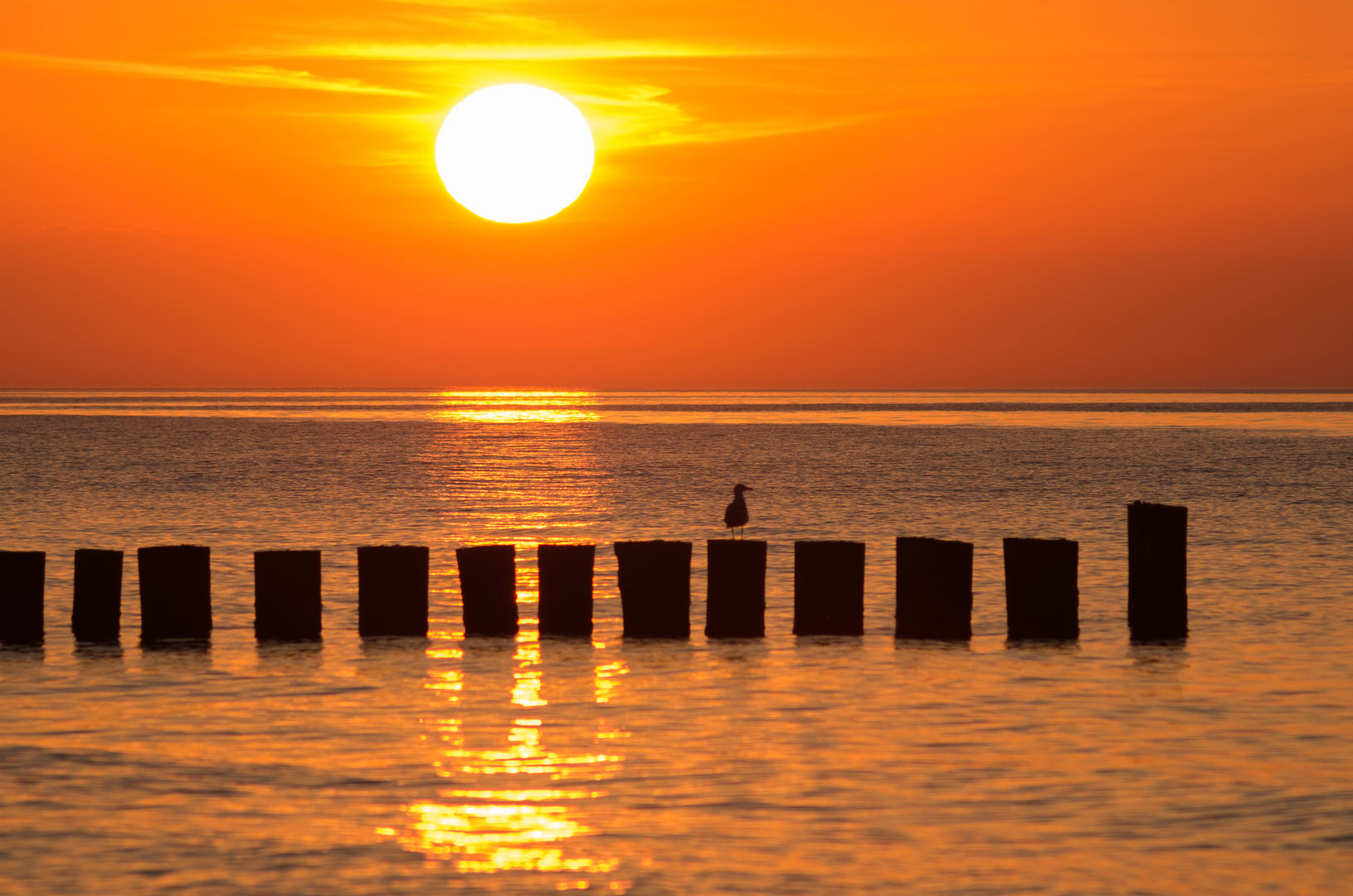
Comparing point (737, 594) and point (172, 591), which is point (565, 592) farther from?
point (172, 591)

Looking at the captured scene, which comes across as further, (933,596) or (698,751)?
(933,596)

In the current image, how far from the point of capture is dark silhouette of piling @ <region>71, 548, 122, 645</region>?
18.1 meters

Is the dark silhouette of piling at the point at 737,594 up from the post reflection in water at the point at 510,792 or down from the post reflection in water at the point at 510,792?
up

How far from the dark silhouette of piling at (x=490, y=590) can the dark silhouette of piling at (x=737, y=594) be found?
8.42 feet

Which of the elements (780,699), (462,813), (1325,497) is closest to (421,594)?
(780,699)

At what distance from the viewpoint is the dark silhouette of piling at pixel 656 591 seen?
1812cm

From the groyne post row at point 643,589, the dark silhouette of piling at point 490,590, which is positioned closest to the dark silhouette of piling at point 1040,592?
the groyne post row at point 643,589

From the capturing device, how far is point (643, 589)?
18.3 metres

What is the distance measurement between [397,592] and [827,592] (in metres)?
5.48

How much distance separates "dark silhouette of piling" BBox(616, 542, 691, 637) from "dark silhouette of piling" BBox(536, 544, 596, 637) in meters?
0.52

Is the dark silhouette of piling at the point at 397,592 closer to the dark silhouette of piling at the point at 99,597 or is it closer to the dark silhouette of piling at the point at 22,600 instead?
the dark silhouette of piling at the point at 99,597

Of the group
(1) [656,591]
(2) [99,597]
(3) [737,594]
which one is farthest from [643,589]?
(2) [99,597]

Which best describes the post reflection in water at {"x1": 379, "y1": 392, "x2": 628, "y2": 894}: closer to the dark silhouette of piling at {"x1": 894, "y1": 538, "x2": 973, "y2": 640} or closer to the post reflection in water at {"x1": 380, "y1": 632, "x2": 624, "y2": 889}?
the post reflection in water at {"x1": 380, "y1": 632, "x2": 624, "y2": 889}

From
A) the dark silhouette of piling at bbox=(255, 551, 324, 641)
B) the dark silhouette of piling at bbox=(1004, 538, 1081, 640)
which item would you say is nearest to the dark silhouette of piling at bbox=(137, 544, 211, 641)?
the dark silhouette of piling at bbox=(255, 551, 324, 641)
